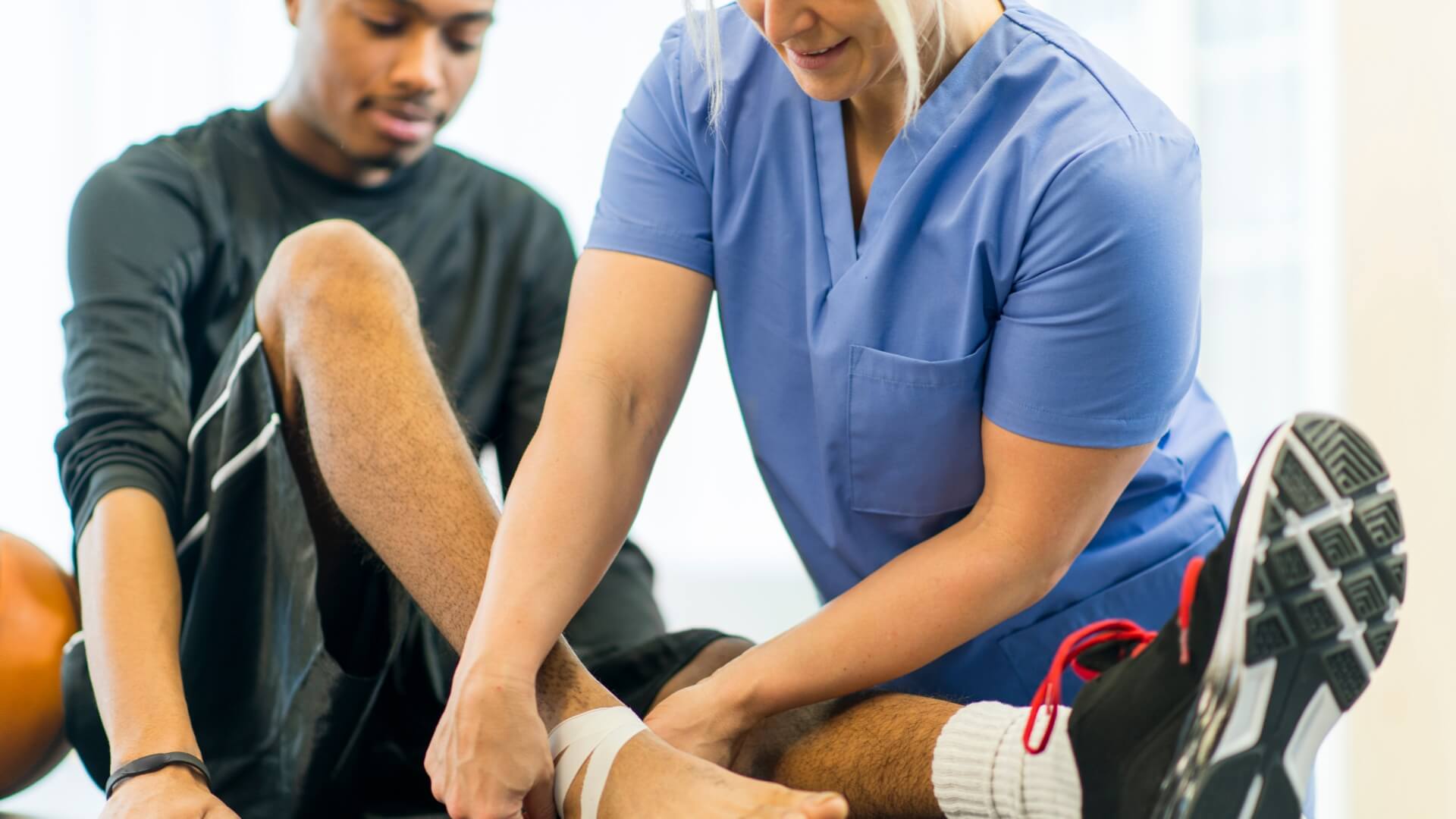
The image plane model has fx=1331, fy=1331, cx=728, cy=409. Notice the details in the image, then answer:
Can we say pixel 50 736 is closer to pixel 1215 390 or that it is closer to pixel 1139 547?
pixel 1139 547

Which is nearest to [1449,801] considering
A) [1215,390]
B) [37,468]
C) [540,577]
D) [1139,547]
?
[1215,390]

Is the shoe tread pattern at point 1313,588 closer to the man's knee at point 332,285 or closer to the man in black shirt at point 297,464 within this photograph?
the man in black shirt at point 297,464

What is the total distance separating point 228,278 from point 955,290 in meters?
0.77

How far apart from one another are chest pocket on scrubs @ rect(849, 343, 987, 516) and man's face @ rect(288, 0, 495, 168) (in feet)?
2.08

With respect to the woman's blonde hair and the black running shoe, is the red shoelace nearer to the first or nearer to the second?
the black running shoe

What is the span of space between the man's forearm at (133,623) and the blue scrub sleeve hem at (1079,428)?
0.65 meters

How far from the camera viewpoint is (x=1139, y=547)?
1.10 m

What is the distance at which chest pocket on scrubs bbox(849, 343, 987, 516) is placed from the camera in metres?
0.99

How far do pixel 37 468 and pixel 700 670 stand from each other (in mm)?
1804

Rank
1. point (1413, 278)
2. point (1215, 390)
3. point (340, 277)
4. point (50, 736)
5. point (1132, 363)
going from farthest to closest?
point (1215, 390), point (1413, 278), point (50, 736), point (340, 277), point (1132, 363)

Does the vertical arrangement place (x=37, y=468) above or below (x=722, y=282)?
below

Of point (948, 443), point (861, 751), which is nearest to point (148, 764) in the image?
point (861, 751)

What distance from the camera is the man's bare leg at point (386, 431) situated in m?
0.98

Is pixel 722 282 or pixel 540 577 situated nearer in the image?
pixel 540 577
